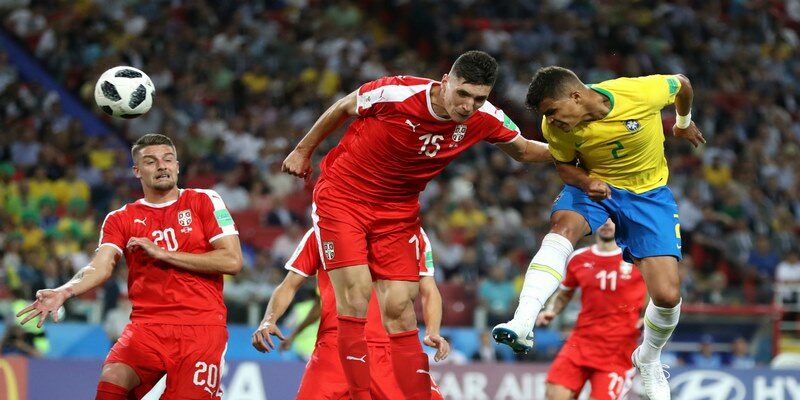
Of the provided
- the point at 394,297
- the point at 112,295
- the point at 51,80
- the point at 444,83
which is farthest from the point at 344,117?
the point at 51,80

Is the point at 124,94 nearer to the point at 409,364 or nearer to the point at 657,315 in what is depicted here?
the point at 409,364

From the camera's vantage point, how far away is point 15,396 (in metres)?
10.5

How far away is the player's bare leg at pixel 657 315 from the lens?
7.35 m

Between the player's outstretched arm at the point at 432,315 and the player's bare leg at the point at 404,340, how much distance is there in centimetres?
15

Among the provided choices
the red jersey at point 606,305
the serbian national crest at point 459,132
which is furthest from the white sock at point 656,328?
the red jersey at point 606,305

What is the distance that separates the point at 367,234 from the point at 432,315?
3.02 ft

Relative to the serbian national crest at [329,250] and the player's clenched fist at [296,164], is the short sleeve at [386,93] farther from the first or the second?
the serbian national crest at [329,250]

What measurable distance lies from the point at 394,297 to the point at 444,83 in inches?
52.0

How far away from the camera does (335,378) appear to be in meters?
7.49

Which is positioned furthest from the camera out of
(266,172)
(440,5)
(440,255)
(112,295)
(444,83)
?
(440,5)

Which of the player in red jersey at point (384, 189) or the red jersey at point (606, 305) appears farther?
the red jersey at point (606, 305)

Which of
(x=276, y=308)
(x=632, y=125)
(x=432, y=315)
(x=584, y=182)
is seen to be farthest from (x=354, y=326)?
(x=632, y=125)

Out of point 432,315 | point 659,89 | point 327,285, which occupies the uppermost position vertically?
point 659,89

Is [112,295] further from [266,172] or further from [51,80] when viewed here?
[51,80]
